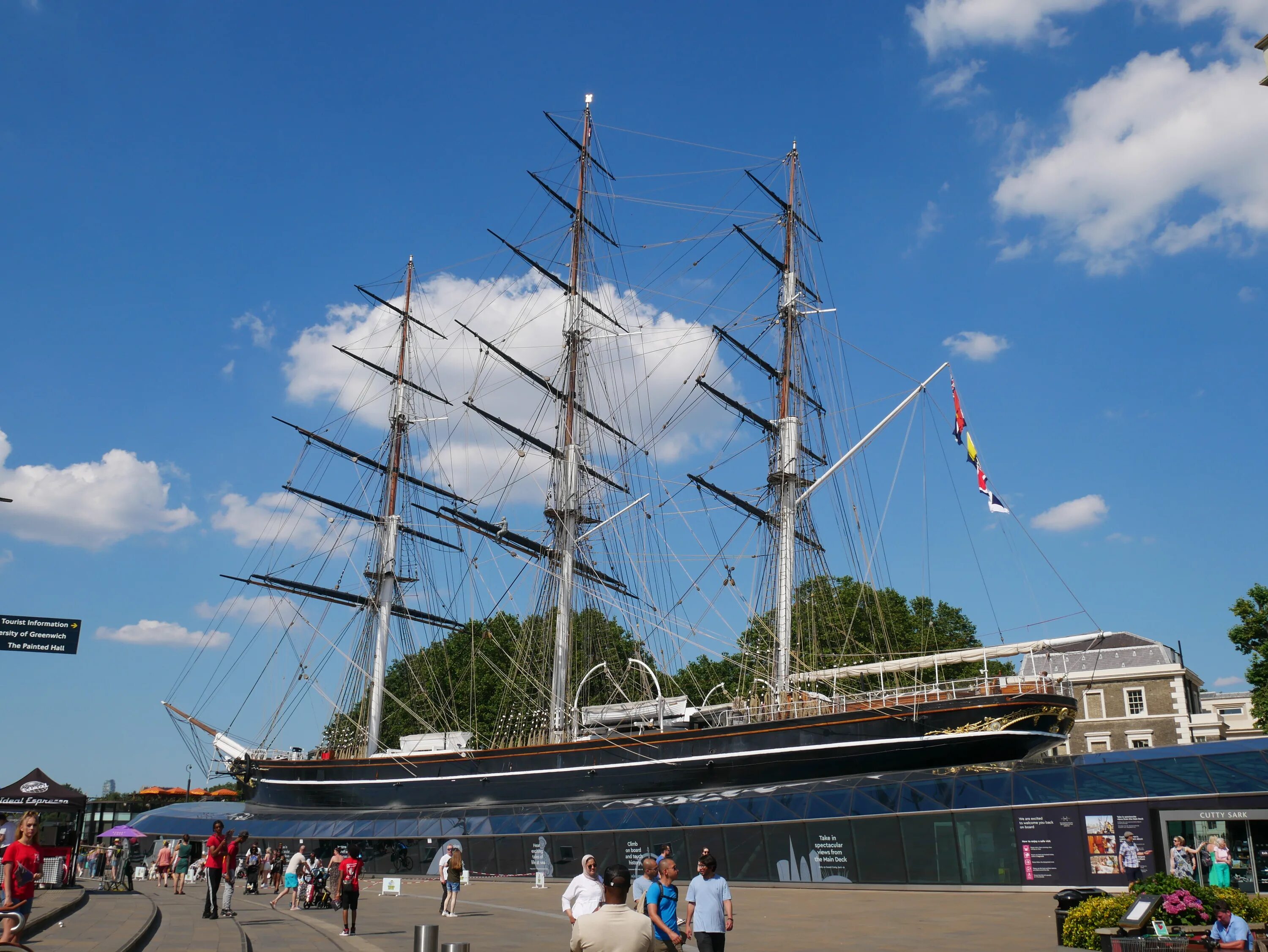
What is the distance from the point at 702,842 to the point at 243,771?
3091cm

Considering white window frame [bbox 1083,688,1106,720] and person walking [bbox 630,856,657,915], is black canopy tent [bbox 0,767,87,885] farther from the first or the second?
white window frame [bbox 1083,688,1106,720]

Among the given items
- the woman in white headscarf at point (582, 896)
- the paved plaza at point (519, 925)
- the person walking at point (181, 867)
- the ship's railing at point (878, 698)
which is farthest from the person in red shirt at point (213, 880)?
the ship's railing at point (878, 698)

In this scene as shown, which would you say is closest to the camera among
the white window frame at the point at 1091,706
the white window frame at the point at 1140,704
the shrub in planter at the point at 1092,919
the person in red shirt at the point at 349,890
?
the shrub in planter at the point at 1092,919

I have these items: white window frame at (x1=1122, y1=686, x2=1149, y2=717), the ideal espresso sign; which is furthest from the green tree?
the ideal espresso sign

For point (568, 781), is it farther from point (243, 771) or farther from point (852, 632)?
point (852, 632)

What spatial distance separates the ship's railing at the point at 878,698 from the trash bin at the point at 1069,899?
1371 cm

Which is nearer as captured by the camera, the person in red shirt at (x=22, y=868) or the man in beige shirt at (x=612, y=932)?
the man in beige shirt at (x=612, y=932)

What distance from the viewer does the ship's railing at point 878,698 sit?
29297mm

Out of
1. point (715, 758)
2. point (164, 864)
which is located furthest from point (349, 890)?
point (164, 864)

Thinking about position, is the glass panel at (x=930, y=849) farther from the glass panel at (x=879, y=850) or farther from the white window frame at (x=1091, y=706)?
the white window frame at (x=1091, y=706)

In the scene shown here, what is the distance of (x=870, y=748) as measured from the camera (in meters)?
29.3

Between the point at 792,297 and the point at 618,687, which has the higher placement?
the point at 792,297

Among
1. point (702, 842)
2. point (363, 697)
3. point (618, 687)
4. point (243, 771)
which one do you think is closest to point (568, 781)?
point (618, 687)

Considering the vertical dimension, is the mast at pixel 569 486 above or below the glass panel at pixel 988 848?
above
